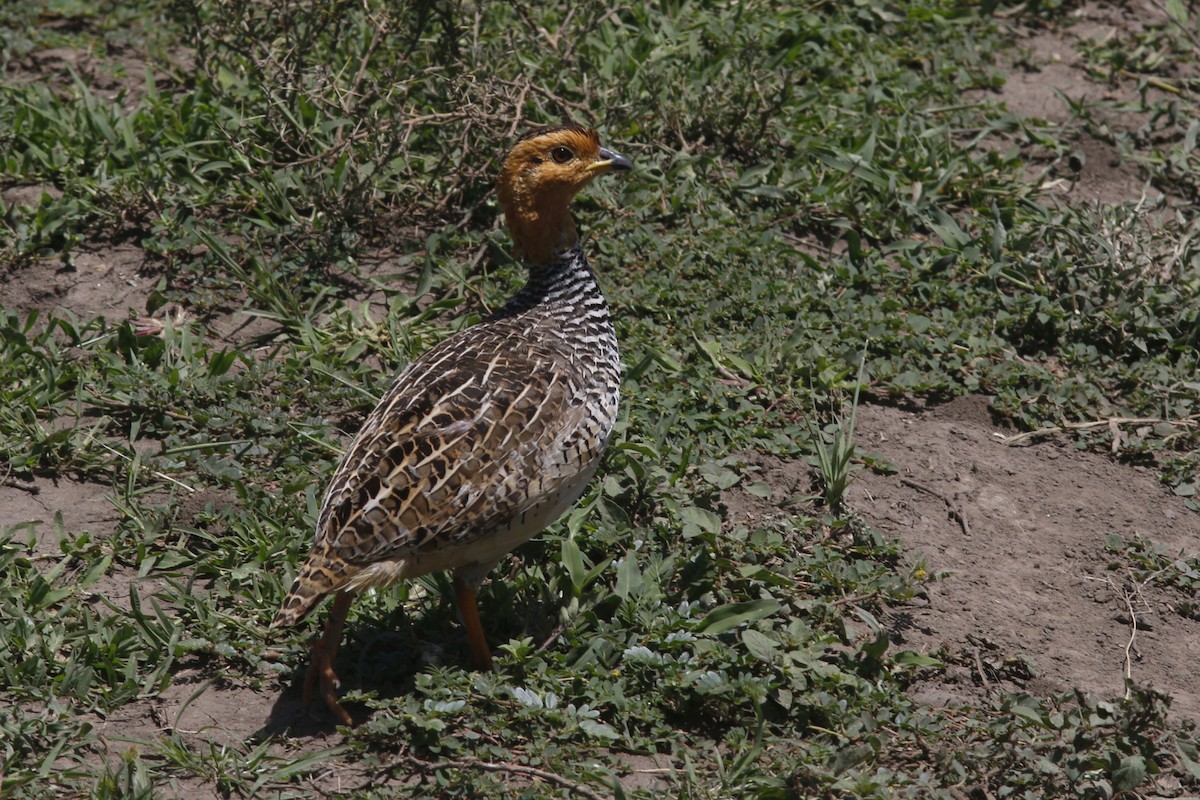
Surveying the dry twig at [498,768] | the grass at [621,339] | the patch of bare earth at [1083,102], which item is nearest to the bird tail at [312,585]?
the grass at [621,339]

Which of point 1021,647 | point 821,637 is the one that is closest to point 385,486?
point 821,637

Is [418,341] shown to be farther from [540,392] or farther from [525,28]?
[525,28]

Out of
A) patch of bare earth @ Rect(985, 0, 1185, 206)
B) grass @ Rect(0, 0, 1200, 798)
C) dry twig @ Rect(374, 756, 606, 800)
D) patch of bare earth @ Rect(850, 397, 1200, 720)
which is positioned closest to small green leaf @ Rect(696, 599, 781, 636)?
grass @ Rect(0, 0, 1200, 798)

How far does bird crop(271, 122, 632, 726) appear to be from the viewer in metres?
4.40

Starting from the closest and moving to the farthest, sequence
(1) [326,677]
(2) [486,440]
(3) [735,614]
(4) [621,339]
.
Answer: (1) [326,677] → (2) [486,440] → (3) [735,614] → (4) [621,339]

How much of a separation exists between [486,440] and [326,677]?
949 millimetres

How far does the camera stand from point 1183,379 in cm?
621

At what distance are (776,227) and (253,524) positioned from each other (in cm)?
317

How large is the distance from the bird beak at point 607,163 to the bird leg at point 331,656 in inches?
79.6

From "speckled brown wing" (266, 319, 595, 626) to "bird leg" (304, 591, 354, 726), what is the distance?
122 millimetres

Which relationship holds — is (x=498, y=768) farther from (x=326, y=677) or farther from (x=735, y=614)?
(x=735, y=614)

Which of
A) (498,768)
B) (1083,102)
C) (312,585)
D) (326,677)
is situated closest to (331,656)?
(326,677)

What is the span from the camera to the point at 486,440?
15.0ft

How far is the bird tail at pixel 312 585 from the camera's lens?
427cm
